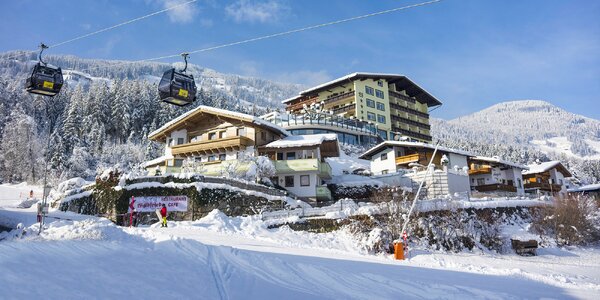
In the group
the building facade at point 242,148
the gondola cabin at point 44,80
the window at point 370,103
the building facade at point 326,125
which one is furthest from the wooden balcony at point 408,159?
the window at point 370,103

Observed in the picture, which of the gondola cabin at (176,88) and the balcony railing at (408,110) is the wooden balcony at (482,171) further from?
the gondola cabin at (176,88)

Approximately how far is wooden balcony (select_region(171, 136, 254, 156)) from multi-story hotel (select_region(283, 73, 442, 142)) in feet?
125

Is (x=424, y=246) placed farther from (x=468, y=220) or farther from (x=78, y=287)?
(x=78, y=287)

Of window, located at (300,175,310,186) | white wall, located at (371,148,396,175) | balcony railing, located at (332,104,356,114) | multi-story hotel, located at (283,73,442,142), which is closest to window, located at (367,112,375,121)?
multi-story hotel, located at (283,73,442,142)

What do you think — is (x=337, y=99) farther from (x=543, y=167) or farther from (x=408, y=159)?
(x=408, y=159)

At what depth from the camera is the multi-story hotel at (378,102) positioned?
285ft

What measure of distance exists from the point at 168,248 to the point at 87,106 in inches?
3048

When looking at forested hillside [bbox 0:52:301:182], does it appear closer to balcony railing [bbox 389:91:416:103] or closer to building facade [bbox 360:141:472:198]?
building facade [bbox 360:141:472:198]

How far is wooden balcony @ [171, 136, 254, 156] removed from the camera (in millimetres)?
41750

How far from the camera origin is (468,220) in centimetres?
3011

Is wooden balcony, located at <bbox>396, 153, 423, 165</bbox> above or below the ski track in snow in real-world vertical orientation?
above

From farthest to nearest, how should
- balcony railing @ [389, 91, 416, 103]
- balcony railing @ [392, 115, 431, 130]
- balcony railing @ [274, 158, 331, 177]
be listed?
balcony railing @ [389, 91, 416, 103] < balcony railing @ [392, 115, 431, 130] < balcony railing @ [274, 158, 331, 177]

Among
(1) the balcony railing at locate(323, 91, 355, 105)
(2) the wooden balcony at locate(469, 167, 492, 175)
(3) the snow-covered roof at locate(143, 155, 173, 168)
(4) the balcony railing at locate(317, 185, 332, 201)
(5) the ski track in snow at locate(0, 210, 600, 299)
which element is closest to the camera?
(5) the ski track in snow at locate(0, 210, 600, 299)

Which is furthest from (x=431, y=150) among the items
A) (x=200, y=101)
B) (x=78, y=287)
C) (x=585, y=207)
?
(x=200, y=101)
